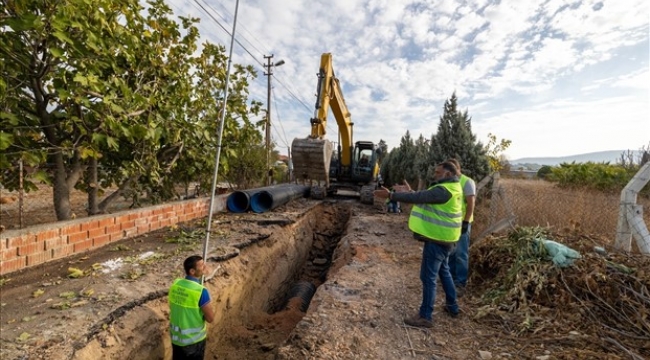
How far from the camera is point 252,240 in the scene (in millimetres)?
5926

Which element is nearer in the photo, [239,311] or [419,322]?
[419,322]

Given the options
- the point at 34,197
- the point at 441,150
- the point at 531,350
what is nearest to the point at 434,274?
the point at 531,350

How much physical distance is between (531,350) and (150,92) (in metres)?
6.42

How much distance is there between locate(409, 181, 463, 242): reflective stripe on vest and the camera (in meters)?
3.48

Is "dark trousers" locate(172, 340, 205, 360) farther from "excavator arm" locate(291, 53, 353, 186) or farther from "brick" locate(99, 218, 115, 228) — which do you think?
"excavator arm" locate(291, 53, 353, 186)

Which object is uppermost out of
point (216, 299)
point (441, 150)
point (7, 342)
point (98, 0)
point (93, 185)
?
point (98, 0)

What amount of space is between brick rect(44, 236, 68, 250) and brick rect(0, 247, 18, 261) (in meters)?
0.35

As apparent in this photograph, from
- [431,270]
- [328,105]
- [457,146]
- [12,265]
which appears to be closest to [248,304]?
[12,265]

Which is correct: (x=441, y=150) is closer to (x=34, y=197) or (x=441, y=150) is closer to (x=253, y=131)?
(x=253, y=131)

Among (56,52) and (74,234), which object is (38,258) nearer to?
(74,234)

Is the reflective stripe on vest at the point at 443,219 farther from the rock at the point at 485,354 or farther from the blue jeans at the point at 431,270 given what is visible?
the rock at the point at 485,354

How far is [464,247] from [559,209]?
2443 mm

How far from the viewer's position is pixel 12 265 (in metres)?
3.76

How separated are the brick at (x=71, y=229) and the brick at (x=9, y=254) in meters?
0.58
